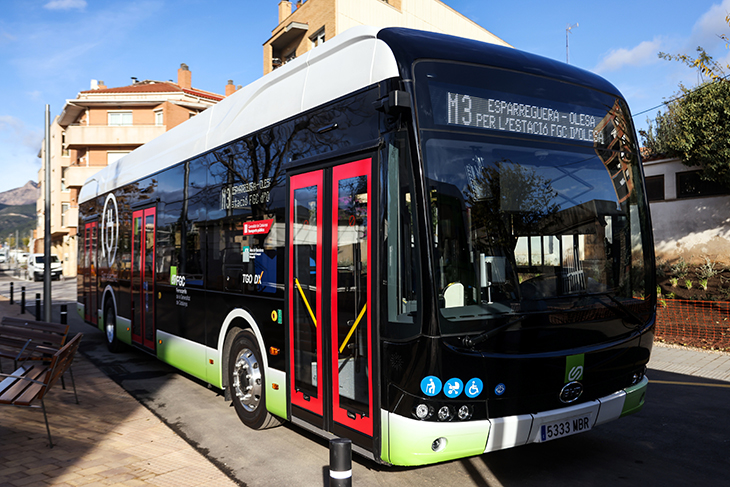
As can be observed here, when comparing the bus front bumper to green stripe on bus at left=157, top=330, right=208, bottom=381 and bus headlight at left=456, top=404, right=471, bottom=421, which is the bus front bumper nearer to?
bus headlight at left=456, top=404, right=471, bottom=421

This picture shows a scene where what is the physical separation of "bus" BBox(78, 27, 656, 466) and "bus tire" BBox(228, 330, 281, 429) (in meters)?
0.04

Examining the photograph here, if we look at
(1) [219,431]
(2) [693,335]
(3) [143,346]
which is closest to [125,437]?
(1) [219,431]

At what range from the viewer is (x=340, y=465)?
329 centimetres

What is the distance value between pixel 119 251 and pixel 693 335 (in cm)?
1142

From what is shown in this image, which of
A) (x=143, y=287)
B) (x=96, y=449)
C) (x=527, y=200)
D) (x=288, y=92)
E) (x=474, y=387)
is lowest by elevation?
(x=96, y=449)

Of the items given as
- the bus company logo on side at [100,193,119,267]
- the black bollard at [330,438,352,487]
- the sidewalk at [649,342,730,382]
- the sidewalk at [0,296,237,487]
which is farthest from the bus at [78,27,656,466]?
the bus company logo on side at [100,193,119,267]

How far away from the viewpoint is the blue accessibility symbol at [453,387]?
12.8ft

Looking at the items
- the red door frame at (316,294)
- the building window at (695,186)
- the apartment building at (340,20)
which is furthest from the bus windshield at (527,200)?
the apartment building at (340,20)

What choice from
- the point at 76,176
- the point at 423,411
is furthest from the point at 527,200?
the point at 76,176

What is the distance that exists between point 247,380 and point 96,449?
5.03 feet

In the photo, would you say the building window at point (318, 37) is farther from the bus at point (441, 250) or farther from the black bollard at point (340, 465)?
the black bollard at point (340, 465)

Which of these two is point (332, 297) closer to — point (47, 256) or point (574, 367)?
point (574, 367)

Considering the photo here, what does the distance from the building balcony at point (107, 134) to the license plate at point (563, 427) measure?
48.8 metres

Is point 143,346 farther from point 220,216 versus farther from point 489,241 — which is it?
point 489,241
